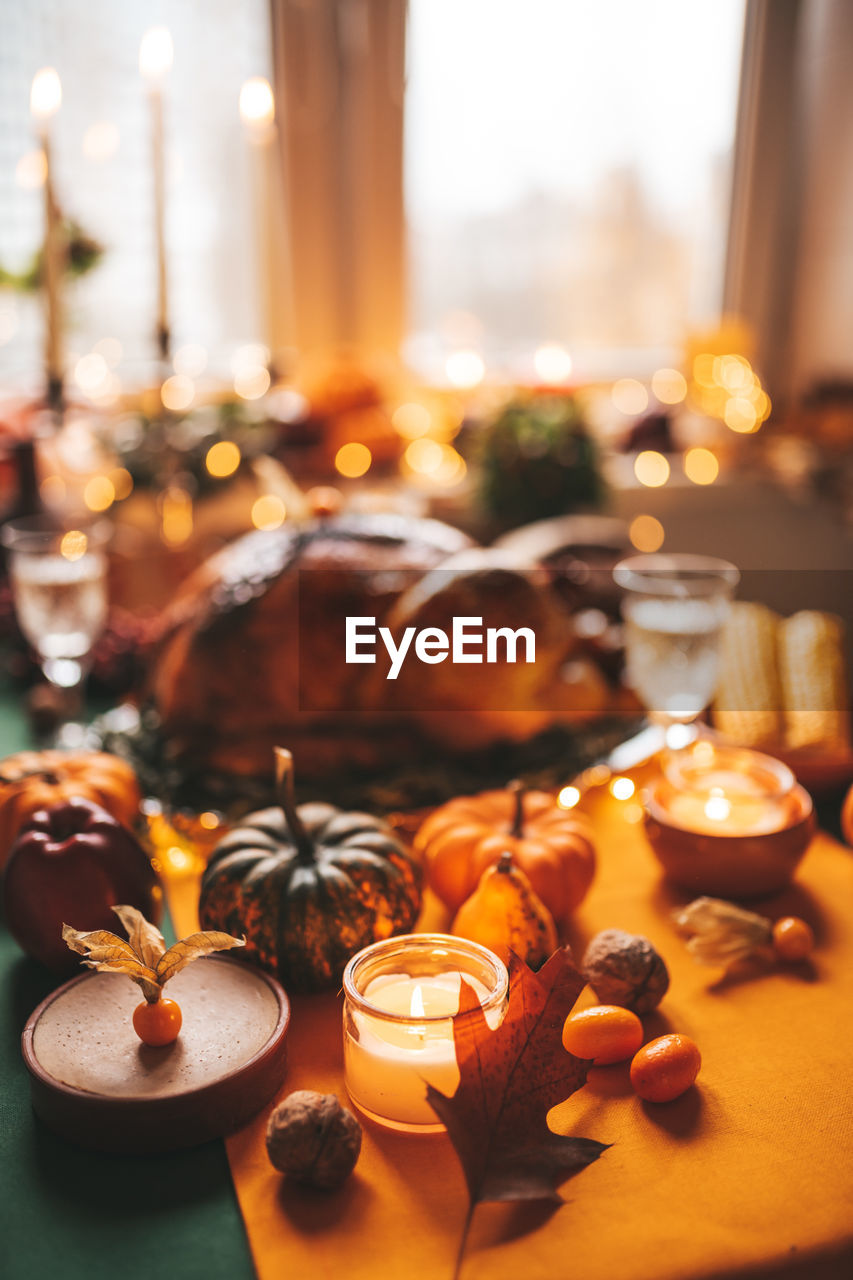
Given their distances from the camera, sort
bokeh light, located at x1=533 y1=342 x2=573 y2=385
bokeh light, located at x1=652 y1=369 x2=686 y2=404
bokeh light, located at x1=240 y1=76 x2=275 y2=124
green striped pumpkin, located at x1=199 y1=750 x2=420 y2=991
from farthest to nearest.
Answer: bokeh light, located at x1=652 y1=369 x2=686 y2=404 < bokeh light, located at x1=533 y1=342 x2=573 y2=385 < bokeh light, located at x1=240 y1=76 x2=275 y2=124 < green striped pumpkin, located at x1=199 y1=750 x2=420 y2=991

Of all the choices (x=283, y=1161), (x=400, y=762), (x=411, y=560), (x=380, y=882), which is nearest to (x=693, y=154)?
(x=411, y=560)

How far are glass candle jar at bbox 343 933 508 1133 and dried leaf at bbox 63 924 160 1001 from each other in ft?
0.39

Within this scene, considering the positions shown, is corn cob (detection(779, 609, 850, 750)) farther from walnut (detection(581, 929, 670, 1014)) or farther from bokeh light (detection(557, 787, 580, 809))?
walnut (detection(581, 929, 670, 1014))

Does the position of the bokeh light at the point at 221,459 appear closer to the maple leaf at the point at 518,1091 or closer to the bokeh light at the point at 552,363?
the bokeh light at the point at 552,363

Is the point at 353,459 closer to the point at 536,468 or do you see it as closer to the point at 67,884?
the point at 536,468

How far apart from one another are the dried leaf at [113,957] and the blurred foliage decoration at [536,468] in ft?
4.41

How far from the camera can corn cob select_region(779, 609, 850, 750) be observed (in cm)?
120

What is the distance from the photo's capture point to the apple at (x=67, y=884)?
782 mm

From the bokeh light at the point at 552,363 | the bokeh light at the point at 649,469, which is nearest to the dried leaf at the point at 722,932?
the bokeh light at the point at 649,469

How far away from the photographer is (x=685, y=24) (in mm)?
2939

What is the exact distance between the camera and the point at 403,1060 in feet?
2.06

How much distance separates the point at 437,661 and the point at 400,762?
0.37 feet

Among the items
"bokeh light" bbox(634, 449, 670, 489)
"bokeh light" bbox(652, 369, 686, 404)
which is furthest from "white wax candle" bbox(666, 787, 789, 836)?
"bokeh light" bbox(652, 369, 686, 404)

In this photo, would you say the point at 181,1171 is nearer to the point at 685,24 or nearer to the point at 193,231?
the point at 193,231
